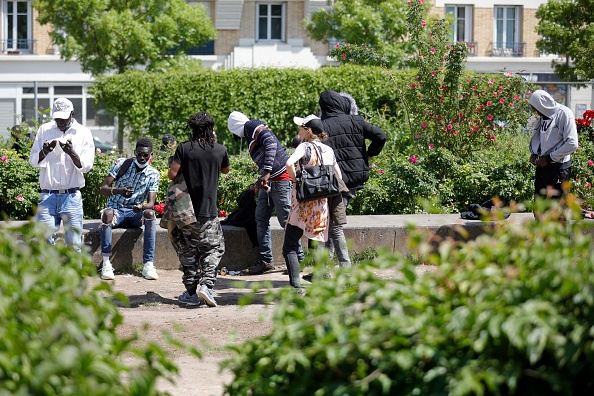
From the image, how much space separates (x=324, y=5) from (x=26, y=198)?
1074 inches

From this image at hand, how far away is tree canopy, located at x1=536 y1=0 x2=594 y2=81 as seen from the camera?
27.7 metres

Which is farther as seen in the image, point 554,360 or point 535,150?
point 535,150

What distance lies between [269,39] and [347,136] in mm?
29627

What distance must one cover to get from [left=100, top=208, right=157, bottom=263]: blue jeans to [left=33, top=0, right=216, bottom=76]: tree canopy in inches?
716

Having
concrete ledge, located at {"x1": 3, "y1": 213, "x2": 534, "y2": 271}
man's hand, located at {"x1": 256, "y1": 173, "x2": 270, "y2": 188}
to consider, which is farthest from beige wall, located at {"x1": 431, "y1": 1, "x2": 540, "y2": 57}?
man's hand, located at {"x1": 256, "y1": 173, "x2": 270, "y2": 188}

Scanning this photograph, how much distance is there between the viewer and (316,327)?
10.7ft

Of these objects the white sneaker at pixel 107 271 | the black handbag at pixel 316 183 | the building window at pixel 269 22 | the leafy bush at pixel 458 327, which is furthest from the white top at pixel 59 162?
the building window at pixel 269 22

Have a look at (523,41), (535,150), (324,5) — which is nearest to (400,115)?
(535,150)

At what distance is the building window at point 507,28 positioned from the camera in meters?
39.7

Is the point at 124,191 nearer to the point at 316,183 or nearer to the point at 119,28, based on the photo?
the point at 316,183

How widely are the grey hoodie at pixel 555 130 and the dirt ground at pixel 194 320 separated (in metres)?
1.74

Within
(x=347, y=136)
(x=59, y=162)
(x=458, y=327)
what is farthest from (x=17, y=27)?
(x=458, y=327)

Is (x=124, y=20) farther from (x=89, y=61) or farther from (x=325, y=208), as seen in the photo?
(x=325, y=208)

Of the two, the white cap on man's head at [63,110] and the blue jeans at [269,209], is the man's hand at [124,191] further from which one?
the blue jeans at [269,209]
